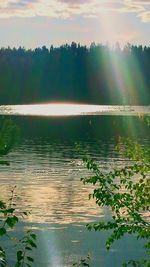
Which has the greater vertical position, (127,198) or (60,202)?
(60,202)

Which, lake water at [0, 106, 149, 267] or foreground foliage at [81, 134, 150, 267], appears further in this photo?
lake water at [0, 106, 149, 267]

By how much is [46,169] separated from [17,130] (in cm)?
6272

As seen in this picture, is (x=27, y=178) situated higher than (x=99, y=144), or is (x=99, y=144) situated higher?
(x=99, y=144)

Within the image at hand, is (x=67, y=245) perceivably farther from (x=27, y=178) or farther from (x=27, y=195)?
(x=27, y=178)

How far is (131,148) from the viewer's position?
1437 centimetres

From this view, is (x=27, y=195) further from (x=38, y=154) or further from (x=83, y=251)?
(x=38, y=154)

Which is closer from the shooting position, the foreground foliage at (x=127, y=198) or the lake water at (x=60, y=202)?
the foreground foliage at (x=127, y=198)

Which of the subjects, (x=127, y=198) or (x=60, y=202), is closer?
(x=127, y=198)

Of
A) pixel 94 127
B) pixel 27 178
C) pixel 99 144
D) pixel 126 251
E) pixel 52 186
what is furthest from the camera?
pixel 94 127

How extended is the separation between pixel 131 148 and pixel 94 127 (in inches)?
5145

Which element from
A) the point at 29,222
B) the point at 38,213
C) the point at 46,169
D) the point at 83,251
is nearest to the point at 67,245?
the point at 83,251

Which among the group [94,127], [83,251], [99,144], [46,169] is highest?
[94,127]

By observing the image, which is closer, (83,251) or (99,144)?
(83,251)

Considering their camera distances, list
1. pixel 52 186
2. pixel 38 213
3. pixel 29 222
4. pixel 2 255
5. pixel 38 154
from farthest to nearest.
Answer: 1. pixel 38 154
2. pixel 52 186
3. pixel 38 213
4. pixel 29 222
5. pixel 2 255
